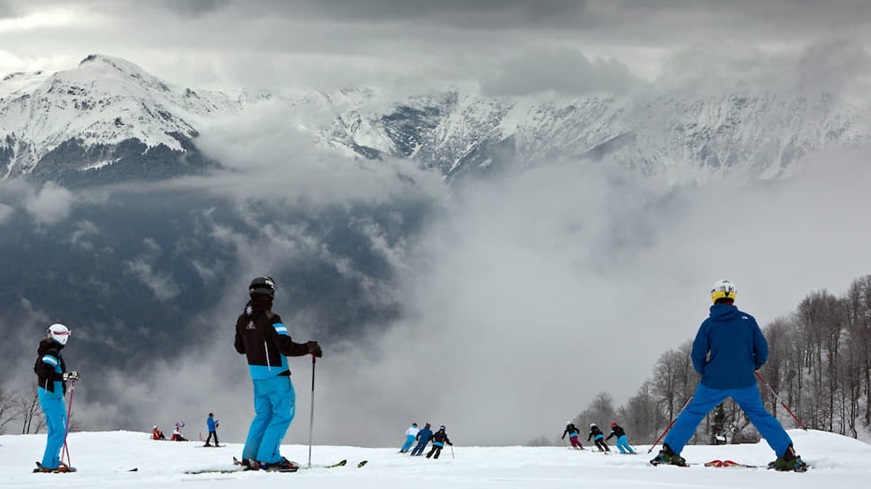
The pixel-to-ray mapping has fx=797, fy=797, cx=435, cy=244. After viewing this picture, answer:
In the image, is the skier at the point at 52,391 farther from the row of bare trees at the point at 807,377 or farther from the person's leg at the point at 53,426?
the row of bare trees at the point at 807,377

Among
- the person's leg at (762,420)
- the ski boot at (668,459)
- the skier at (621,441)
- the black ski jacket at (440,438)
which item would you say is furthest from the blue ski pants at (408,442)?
the person's leg at (762,420)

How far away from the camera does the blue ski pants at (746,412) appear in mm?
12109

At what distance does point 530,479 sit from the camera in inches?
419

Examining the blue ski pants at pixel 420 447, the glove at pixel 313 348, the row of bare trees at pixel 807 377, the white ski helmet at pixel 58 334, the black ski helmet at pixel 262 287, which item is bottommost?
the blue ski pants at pixel 420 447

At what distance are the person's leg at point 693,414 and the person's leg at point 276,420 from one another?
6155 mm

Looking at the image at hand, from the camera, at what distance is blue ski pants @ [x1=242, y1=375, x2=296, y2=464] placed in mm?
12539

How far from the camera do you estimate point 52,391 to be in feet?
47.0

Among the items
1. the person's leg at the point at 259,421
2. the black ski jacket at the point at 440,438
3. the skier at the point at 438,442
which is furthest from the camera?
the black ski jacket at the point at 440,438

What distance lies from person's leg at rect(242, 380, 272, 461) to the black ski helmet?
1.42 m

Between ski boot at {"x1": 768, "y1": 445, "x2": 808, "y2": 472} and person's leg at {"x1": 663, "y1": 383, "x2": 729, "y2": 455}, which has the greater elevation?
person's leg at {"x1": 663, "y1": 383, "x2": 729, "y2": 455}

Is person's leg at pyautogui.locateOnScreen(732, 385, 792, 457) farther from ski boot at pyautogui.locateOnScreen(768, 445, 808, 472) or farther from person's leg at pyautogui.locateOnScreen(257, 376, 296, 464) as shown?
person's leg at pyautogui.locateOnScreen(257, 376, 296, 464)

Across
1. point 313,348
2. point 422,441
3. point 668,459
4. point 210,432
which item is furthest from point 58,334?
point 210,432

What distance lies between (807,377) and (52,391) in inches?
3577

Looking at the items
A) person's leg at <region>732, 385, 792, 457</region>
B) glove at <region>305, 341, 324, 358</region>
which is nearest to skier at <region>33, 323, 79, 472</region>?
glove at <region>305, 341, 324, 358</region>
